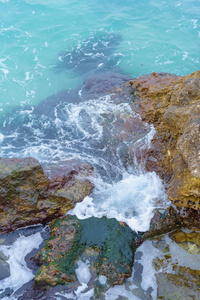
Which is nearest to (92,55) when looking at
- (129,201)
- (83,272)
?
(129,201)

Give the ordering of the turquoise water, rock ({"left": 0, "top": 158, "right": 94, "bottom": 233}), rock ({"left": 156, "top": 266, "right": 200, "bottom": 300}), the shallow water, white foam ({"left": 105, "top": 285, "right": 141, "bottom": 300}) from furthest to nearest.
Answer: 1. the turquoise water
2. the shallow water
3. rock ({"left": 0, "top": 158, "right": 94, "bottom": 233})
4. white foam ({"left": 105, "top": 285, "right": 141, "bottom": 300})
5. rock ({"left": 156, "top": 266, "right": 200, "bottom": 300})

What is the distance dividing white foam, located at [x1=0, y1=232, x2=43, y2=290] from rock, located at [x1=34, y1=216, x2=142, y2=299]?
1.13 ft

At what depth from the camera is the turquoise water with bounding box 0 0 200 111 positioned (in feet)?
39.4

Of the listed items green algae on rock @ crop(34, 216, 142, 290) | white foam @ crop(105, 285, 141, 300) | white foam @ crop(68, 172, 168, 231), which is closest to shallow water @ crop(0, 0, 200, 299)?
white foam @ crop(68, 172, 168, 231)

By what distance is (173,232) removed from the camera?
18.4 feet

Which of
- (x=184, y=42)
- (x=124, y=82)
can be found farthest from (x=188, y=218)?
(x=184, y=42)

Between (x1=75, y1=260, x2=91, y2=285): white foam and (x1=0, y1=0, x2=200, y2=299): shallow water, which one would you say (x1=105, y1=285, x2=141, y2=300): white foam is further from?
(x1=0, y1=0, x2=200, y2=299): shallow water

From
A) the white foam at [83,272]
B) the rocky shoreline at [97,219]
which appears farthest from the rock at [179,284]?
the white foam at [83,272]

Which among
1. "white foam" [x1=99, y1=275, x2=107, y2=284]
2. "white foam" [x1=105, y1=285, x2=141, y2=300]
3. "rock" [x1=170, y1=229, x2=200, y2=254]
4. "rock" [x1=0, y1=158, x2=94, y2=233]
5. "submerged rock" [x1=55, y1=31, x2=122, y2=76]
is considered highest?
"submerged rock" [x1=55, y1=31, x2=122, y2=76]

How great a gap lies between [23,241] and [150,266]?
132 inches

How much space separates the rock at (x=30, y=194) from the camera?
5.89 meters

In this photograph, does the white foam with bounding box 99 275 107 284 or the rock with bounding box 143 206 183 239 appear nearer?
the white foam with bounding box 99 275 107 284

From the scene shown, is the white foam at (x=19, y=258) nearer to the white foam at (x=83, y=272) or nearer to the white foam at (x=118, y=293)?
the white foam at (x=83, y=272)

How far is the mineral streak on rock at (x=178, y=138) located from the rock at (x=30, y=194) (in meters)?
2.62
